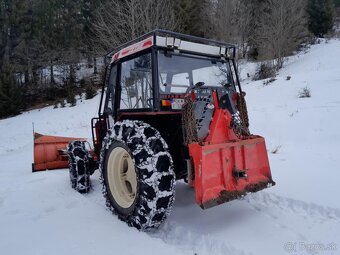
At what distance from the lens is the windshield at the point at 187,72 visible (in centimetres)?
364

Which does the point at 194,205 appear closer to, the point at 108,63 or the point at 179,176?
the point at 179,176

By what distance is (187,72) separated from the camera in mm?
3955

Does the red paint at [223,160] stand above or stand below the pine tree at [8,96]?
below

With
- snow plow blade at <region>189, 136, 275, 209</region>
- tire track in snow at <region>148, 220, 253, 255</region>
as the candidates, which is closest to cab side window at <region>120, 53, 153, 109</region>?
snow plow blade at <region>189, 136, 275, 209</region>

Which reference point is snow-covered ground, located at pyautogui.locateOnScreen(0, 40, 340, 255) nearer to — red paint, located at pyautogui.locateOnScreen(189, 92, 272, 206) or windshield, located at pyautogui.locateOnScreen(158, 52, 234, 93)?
red paint, located at pyautogui.locateOnScreen(189, 92, 272, 206)

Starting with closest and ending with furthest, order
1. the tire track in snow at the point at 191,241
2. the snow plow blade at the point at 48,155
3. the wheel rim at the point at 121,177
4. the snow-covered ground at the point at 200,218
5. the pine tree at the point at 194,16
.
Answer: the tire track in snow at the point at 191,241, the snow-covered ground at the point at 200,218, the wheel rim at the point at 121,177, the snow plow blade at the point at 48,155, the pine tree at the point at 194,16

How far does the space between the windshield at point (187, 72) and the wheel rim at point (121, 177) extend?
1021 millimetres

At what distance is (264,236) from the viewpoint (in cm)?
316

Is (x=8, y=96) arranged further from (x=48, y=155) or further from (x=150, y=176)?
(x=150, y=176)

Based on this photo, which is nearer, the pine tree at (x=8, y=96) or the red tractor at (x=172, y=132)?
the red tractor at (x=172, y=132)

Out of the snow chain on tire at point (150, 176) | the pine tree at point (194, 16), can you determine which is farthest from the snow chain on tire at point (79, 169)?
the pine tree at point (194, 16)

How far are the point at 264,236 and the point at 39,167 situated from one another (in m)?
4.91

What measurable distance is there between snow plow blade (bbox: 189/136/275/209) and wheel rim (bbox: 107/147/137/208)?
999 millimetres

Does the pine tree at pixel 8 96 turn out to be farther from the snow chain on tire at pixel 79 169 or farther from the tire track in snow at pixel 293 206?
the tire track in snow at pixel 293 206
